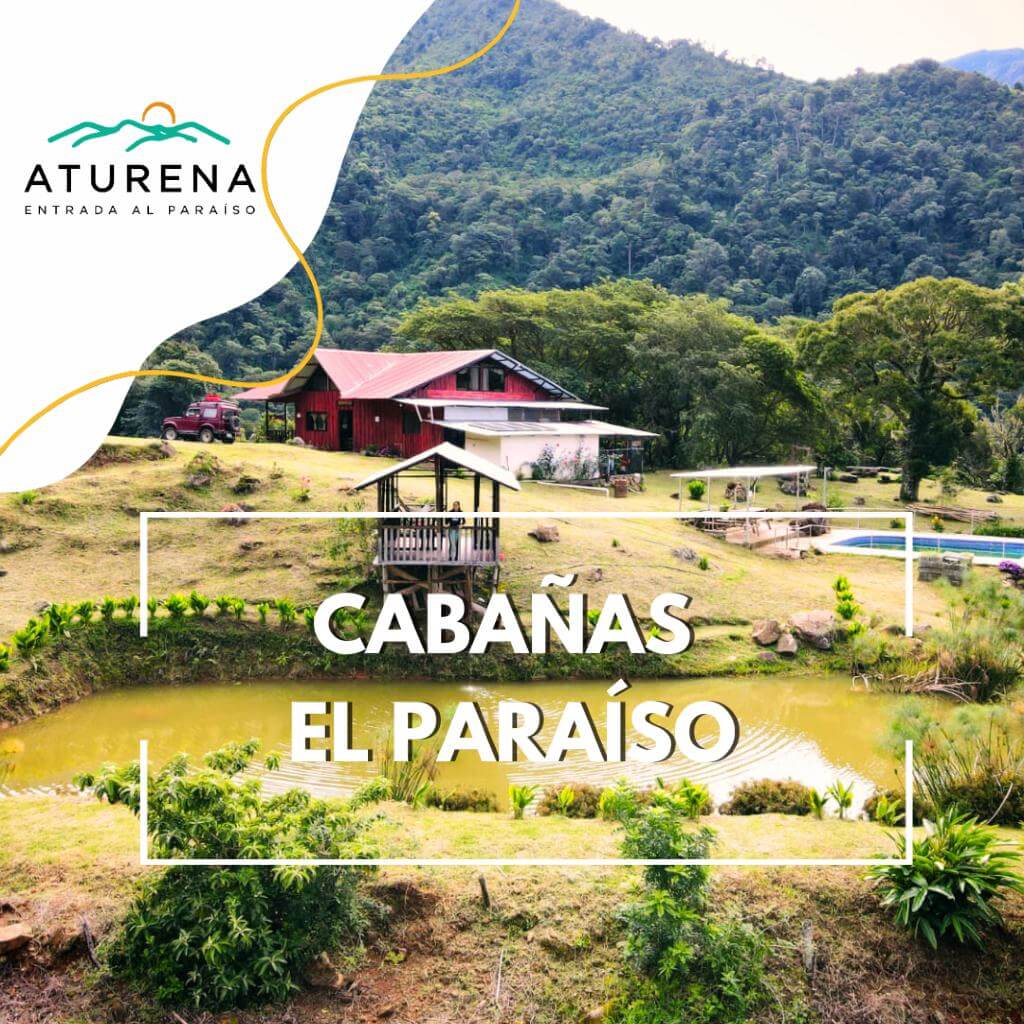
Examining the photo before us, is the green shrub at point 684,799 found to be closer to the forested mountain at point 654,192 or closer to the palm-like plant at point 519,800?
the palm-like plant at point 519,800

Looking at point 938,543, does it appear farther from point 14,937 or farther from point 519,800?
point 14,937

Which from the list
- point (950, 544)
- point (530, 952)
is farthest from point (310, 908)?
point (950, 544)

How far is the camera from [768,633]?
533 inches

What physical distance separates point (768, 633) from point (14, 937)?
10.1m

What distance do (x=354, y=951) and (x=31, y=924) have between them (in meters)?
1.75

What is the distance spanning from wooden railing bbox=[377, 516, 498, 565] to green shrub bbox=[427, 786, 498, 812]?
14.6 feet

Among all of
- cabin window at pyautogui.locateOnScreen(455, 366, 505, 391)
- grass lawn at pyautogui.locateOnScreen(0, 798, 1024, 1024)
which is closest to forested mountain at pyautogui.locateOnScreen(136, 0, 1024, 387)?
cabin window at pyautogui.locateOnScreen(455, 366, 505, 391)

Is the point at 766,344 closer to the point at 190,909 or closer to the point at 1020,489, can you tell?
the point at 1020,489

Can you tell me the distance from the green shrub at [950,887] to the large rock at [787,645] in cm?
736

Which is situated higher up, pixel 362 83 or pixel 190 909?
pixel 362 83

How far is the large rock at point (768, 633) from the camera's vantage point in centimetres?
1352

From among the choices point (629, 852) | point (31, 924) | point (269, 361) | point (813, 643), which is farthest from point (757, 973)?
point (269, 361)

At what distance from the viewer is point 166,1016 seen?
514 cm

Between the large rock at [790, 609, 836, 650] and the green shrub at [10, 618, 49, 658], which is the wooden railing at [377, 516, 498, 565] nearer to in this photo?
the green shrub at [10, 618, 49, 658]
